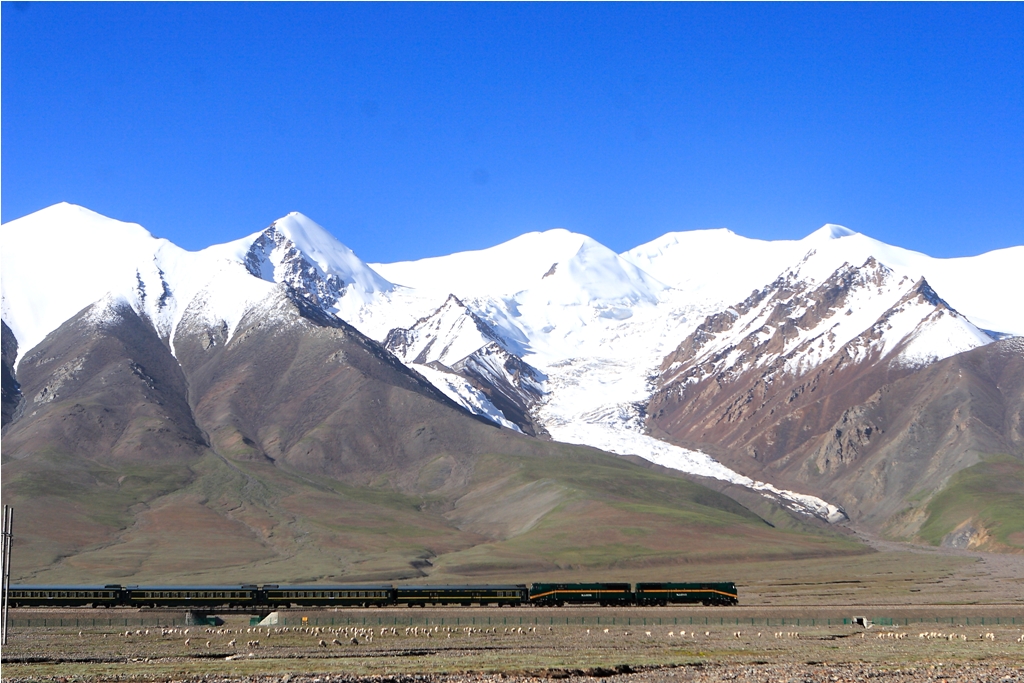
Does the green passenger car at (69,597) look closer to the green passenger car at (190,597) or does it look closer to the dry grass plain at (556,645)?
the green passenger car at (190,597)

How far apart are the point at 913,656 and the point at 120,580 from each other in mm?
132874

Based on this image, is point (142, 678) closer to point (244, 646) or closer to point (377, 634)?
point (244, 646)

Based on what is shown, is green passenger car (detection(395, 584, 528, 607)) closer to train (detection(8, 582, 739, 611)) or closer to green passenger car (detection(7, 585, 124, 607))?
train (detection(8, 582, 739, 611))

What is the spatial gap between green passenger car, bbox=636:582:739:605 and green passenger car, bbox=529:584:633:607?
1969mm

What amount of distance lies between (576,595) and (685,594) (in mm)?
11544

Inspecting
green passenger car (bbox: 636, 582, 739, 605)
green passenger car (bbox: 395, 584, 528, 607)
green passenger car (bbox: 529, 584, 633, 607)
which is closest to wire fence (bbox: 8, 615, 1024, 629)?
green passenger car (bbox: 395, 584, 528, 607)

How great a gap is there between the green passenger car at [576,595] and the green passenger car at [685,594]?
1969mm

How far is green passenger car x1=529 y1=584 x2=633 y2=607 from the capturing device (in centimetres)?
11700

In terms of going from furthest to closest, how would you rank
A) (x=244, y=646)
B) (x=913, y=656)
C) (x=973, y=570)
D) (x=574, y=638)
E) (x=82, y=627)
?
(x=973, y=570)
(x=82, y=627)
(x=574, y=638)
(x=244, y=646)
(x=913, y=656)

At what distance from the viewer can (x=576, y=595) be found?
385ft

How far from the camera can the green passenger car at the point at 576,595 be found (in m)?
117

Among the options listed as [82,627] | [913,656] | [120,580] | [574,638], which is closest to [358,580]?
[120,580]

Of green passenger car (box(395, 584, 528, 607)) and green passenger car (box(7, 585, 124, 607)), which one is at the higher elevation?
green passenger car (box(7, 585, 124, 607))

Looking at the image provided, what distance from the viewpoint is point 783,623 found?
99875 millimetres
